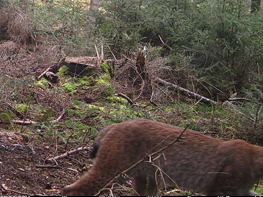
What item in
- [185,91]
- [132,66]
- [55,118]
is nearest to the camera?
[55,118]

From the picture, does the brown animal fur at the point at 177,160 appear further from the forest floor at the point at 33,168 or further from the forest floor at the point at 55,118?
the forest floor at the point at 33,168

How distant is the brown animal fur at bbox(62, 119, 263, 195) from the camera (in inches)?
180

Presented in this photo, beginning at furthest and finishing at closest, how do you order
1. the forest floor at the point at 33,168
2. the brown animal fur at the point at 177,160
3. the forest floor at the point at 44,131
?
Result: the forest floor at the point at 44,131 → the forest floor at the point at 33,168 → the brown animal fur at the point at 177,160

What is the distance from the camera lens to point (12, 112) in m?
8.40

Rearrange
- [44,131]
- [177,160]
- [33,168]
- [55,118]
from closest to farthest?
[177,160], [33,168], [44,131], [55,118]

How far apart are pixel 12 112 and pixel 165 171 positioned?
438 cm

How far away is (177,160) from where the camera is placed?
16.1ft

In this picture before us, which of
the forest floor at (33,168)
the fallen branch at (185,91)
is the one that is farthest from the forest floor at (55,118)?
the fallen branch at (185,91)

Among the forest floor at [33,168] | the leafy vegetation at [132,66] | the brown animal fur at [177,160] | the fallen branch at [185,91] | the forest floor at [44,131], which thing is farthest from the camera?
the fallen branch at [185,91]

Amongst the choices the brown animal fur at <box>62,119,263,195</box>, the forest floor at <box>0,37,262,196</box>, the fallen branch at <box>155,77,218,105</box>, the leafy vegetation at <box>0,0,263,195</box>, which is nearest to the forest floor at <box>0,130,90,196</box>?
the forest floor at <box>0,37,262,196</box>

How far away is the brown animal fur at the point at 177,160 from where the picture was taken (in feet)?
15.0

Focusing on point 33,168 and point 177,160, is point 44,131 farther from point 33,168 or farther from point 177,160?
point 177,160

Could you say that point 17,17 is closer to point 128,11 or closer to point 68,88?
point 128,11

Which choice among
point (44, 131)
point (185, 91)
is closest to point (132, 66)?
point (185, 91)
